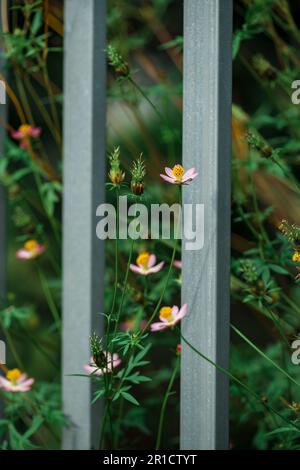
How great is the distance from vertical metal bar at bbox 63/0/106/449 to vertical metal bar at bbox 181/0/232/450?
279 mm

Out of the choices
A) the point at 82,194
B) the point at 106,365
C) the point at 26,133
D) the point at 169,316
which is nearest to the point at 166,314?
the point at 169,316

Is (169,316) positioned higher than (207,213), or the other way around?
(207,213)

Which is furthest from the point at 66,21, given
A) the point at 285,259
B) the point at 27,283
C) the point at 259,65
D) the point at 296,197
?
the point at 27,283

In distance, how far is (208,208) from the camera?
113cm

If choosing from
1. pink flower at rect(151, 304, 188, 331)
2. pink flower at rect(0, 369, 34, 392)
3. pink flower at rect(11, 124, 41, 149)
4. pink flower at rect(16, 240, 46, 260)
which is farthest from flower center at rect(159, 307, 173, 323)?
pink flower at rect(11, 124, 41, 149)

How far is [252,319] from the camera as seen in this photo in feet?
8.44

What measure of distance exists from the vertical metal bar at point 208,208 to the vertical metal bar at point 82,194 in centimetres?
28

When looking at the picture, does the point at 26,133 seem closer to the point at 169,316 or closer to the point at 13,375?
the point at 13,375

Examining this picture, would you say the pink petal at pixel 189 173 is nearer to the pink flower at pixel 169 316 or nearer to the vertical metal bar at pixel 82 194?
the pink flower at pixel 169 316

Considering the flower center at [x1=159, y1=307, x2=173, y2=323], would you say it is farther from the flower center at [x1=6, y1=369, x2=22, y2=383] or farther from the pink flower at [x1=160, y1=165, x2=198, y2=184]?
the flower center at [x1=6, y1=369, x2=22, y2=383]

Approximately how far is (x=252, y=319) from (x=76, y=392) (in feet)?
4.16

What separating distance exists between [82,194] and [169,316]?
0.37 meters

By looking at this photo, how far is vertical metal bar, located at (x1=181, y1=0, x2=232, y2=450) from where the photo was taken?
3.68ft

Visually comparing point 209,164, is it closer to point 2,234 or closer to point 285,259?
point 285,259
